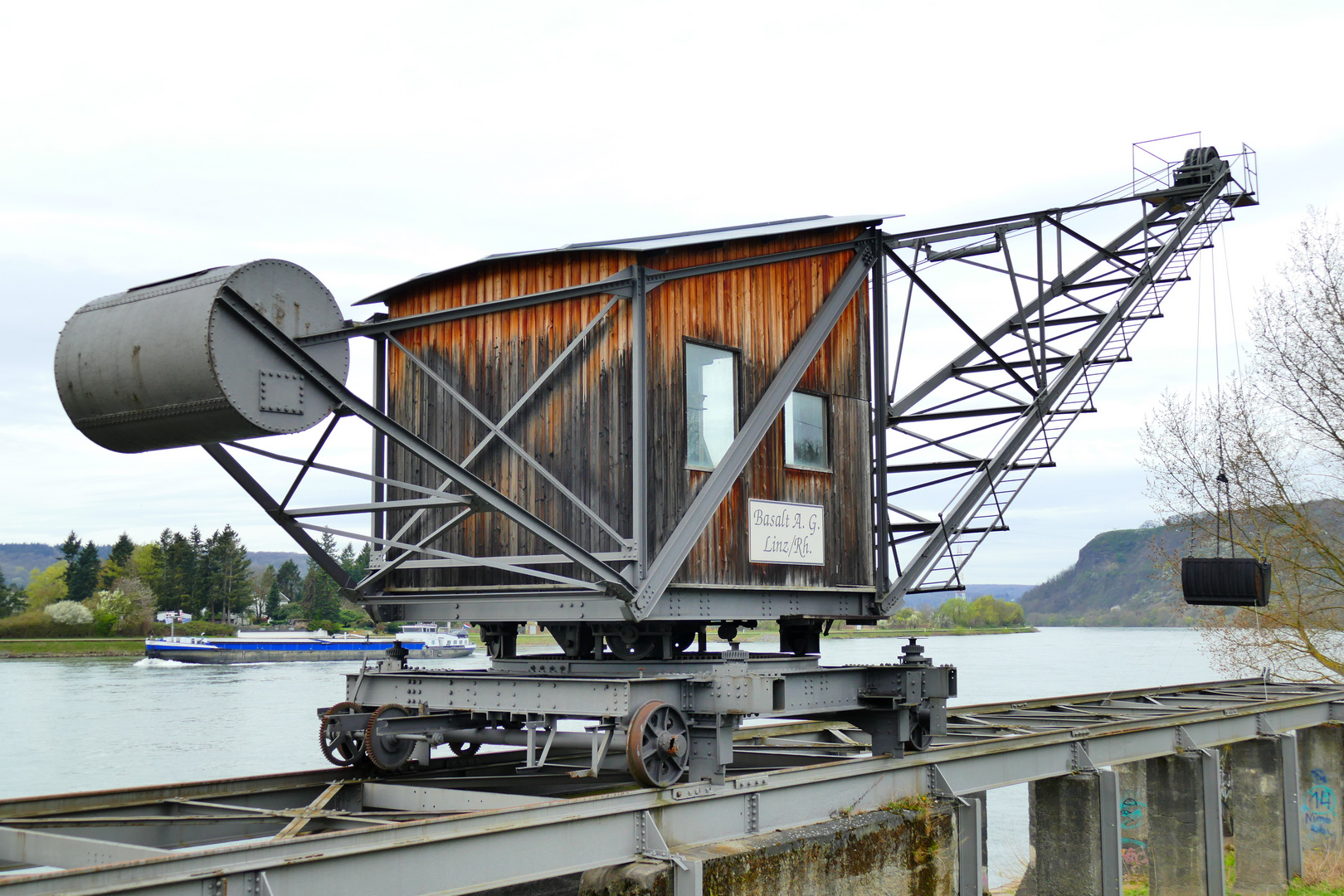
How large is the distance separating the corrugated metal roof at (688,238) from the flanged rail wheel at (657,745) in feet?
14.0

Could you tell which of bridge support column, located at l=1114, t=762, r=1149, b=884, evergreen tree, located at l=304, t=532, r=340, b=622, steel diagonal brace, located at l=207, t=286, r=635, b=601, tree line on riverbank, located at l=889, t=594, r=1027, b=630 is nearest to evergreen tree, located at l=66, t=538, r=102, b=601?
evergreen tree, located at l=304, t=532, r=340, b=622

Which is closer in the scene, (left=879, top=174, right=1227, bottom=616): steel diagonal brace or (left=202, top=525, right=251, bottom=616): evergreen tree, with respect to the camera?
(left=879, top=174, right=1227, bottom=616): steel diagonal brace

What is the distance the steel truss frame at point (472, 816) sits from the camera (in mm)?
7121

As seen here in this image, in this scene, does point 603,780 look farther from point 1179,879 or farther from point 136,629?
point 136,629

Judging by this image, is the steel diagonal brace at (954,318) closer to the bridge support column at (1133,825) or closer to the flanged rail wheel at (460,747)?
the flanged rail wheel at (460,747)

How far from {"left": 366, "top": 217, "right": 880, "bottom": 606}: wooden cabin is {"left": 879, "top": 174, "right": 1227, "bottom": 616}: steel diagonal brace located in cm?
97

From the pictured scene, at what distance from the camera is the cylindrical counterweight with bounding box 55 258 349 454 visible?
8.59 m

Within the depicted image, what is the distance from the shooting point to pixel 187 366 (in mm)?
8602

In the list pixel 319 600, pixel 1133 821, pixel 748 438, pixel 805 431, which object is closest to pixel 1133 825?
pixel 1133 821

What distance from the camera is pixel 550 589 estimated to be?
11414mm

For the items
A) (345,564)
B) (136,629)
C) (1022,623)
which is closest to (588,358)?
(136,629)

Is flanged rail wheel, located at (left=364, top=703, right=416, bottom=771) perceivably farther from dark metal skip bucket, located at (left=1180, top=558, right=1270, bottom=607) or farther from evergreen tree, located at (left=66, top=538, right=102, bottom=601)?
evergreen tree, located at (left=66, top=538, right=102, bottom=601)

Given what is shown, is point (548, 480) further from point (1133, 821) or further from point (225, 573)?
point (225, 573)

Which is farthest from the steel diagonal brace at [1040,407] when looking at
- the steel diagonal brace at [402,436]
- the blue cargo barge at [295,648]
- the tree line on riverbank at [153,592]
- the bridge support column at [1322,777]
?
the tree line on riverbank at [153,592]
